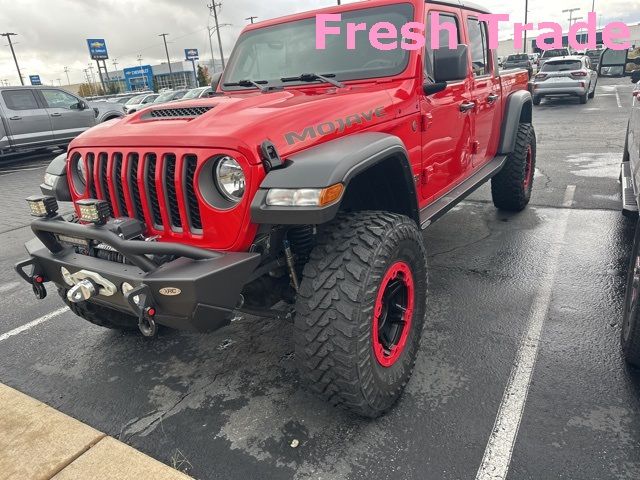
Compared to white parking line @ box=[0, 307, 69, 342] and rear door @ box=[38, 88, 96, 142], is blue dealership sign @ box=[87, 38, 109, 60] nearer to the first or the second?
rear door @ box=[38, 88, 96, 142]

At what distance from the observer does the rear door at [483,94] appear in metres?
4.34

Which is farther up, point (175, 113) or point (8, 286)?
point (175, 113)

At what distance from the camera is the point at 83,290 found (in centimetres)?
237

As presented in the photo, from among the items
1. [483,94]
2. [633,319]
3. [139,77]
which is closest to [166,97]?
[483,94]

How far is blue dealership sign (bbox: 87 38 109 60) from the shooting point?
53.8 meters

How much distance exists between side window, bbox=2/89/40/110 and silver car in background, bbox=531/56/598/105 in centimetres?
1573

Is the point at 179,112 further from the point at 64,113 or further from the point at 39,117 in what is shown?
the point at 64,113

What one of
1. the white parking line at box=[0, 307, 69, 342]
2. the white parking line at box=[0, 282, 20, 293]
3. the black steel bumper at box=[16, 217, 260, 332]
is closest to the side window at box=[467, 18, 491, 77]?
the black steel bumper at box=[16, 217, 260, 332]

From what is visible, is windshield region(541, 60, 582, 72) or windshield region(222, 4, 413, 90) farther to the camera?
windshield region(541, 60, 582, 72)

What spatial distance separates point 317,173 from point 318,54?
66.2 inches

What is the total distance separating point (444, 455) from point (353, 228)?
3.75 ft

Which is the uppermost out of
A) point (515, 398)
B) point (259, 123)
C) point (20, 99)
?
point (20, 99)

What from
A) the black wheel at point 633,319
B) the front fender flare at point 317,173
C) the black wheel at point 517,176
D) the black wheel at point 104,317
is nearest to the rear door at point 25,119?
the black wheel at point 104,317

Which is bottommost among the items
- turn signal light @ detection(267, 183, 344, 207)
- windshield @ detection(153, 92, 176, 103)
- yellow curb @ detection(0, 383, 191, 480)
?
yellow curb @ detection(0, 383, 191, 480)
